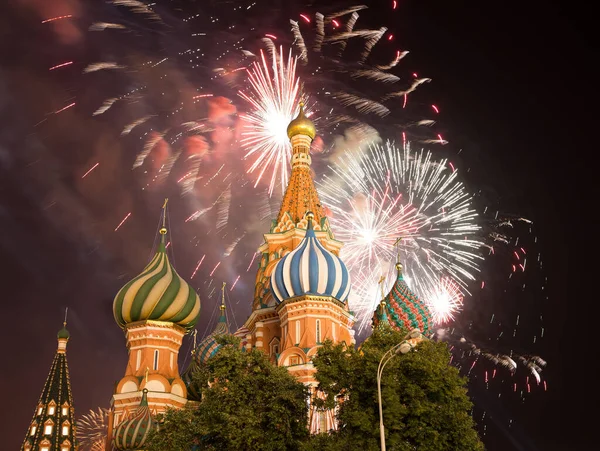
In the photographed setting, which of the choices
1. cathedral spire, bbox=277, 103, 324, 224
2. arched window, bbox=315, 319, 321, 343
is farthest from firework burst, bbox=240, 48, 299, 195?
arched window, bbox=315, 319, 321, 343

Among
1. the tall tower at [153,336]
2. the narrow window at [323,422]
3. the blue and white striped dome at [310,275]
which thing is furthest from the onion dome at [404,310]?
the narrow window at [323,422]

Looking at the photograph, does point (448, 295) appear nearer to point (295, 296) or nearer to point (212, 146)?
point (295, 296)

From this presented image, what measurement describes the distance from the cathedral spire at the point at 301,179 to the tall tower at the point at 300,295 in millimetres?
59

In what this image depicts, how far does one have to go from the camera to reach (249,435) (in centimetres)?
1973

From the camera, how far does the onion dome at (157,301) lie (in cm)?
3350

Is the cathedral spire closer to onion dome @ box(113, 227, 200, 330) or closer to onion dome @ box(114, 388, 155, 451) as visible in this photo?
onion dome @ box(113, 227, 200, 330)

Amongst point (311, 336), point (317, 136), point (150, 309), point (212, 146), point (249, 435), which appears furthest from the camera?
point (317, 136)

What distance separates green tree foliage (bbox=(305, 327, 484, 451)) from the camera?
19.2 meters

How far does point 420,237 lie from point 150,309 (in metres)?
12.6

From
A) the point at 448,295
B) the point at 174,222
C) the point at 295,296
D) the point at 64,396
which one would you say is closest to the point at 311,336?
the point at 295,296

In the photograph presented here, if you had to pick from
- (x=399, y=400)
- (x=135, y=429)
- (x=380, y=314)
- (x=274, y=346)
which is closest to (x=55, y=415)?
(x=135, y=429)

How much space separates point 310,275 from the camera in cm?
3006

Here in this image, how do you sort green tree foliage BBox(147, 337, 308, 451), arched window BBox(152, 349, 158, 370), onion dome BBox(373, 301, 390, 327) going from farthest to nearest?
onion dome BBox(373, 301, 390, 327)
arched window BBox(152, 349, 158, 370)
green tree foliage BBox(147, 337, 308, 451)

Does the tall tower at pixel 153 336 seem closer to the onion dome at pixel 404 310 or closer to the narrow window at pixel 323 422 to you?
the narrow window at pixel 323 422
